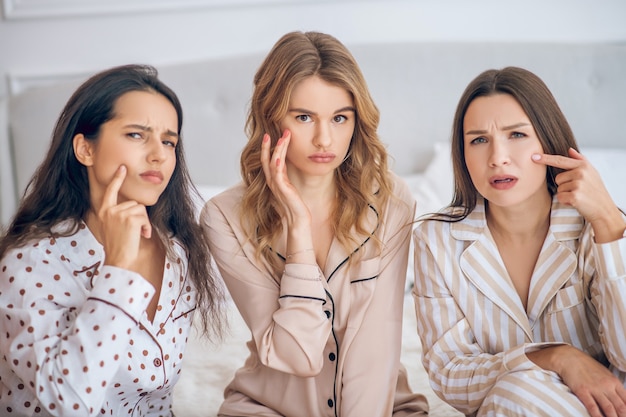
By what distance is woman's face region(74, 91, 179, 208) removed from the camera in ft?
5.10

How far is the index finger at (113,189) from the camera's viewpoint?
1492 millimetres

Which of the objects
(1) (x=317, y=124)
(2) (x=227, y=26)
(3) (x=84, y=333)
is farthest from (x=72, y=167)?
(2) (x=227, y=26)

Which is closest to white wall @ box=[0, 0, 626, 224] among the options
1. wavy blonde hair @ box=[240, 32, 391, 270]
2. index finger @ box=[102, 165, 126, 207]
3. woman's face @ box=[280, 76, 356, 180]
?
wavy blonde hair @ box=[240, 32, 391, 270]

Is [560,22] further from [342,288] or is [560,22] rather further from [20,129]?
[20,129]

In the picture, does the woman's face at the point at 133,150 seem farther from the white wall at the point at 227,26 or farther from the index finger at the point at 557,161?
the white wall at the point at 227,26

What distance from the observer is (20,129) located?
10.5ft

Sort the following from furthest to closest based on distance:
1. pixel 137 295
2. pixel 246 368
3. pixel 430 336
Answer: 1. pixel 246 368
2. pixel 430 336
3. pixel 137 295

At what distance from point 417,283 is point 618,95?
179 cm

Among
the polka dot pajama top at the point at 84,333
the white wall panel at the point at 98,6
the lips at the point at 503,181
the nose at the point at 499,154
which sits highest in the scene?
the white wall panel at the point at 98,6

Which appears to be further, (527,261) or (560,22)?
(560,22)

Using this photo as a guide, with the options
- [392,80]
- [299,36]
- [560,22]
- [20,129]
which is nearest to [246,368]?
[299,36]

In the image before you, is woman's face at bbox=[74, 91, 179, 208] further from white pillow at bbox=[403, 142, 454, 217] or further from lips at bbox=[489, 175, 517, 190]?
white pillow at bbox=[403, 142, 454, 217]

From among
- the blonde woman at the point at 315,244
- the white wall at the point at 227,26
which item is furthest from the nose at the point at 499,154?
the white wall at the point at 227,26

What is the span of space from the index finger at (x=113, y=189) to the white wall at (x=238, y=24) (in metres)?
1.81
